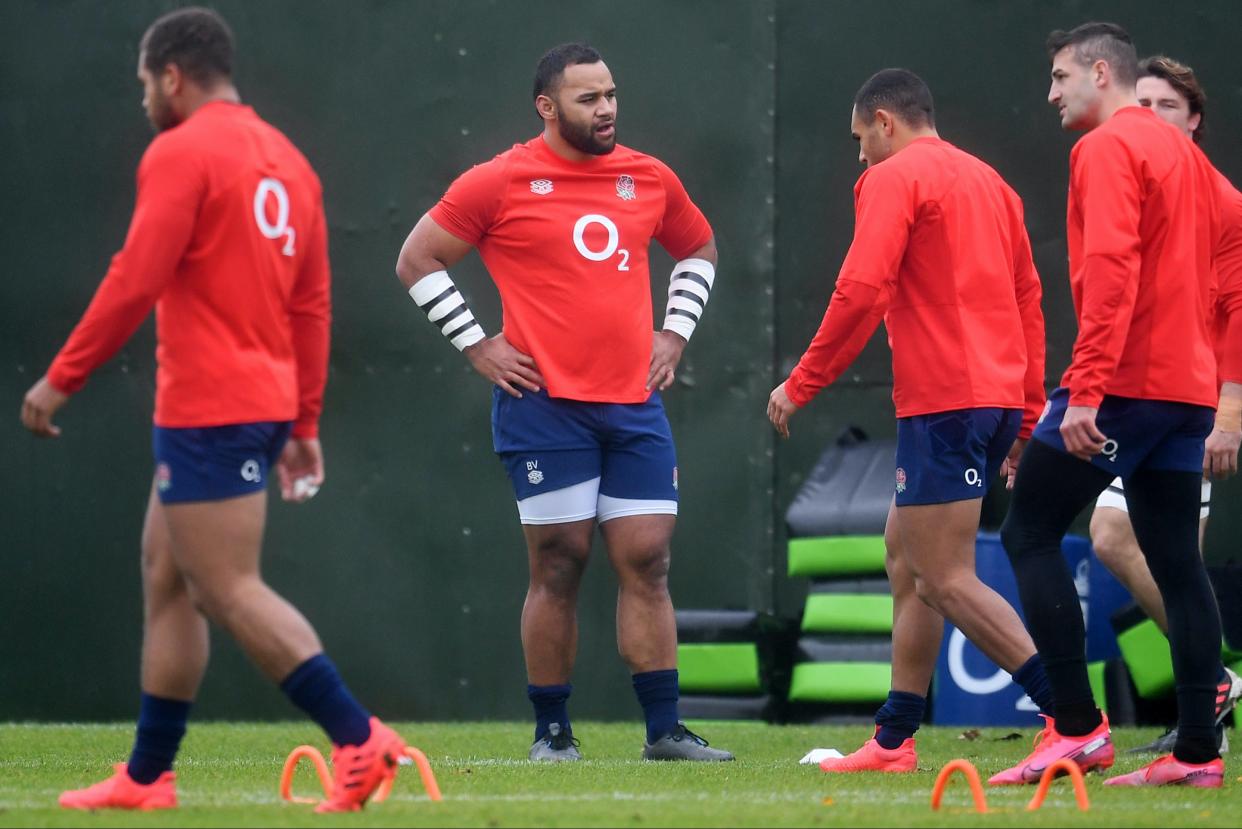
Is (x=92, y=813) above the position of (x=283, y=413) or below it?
below

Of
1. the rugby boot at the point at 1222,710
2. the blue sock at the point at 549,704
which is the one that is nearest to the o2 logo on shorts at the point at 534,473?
the blue sock at the point at 549,704

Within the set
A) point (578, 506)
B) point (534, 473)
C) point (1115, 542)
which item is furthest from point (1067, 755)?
point (534, 473)

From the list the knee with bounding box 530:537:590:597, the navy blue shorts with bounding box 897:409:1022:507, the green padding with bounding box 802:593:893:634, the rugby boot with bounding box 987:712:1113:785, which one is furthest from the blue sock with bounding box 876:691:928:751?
the green padding with bounding box 802:593:893:634

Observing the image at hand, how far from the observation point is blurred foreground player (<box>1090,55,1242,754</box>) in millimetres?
6148

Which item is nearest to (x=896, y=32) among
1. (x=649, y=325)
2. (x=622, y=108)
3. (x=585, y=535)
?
(x=622, y=108)

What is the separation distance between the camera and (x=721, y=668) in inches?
327

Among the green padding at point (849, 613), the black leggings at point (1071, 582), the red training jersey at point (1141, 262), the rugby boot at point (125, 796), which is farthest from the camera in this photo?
the green padding at point (849, 613)

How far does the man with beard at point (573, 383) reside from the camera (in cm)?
620

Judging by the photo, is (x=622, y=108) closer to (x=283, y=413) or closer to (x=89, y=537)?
(x=89, y=537)

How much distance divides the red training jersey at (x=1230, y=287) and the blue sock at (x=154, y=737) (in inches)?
134

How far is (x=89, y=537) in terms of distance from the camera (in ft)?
31.1

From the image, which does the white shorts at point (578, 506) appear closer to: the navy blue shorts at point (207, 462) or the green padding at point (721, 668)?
the navy blue shorts at point (207, 462)

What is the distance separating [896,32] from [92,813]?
5763 mm

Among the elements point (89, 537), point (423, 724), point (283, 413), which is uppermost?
point (283, 413)
